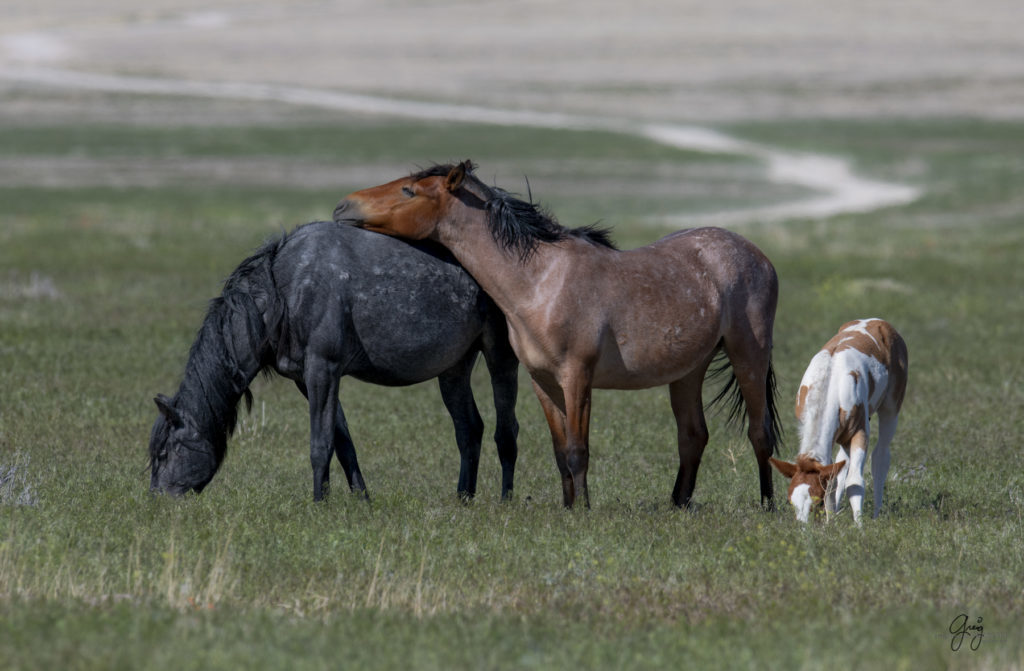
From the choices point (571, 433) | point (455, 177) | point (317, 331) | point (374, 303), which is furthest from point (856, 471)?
point (317, 331)

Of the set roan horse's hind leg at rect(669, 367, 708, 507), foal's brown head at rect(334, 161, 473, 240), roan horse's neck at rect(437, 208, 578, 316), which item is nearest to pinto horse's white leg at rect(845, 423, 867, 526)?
roan horse's hind leg at rect(669, 367, 708, 507)

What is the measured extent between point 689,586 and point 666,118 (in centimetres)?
7741

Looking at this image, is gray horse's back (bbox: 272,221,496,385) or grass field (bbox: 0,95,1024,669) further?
gray horse's back (bbox: 272,221,496,385)

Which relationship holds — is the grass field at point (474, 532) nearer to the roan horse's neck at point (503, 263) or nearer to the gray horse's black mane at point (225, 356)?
the gray horse's black mane at point (225, 356)

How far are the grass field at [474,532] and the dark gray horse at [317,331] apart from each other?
0.46 meters

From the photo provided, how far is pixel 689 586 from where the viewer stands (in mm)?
7574

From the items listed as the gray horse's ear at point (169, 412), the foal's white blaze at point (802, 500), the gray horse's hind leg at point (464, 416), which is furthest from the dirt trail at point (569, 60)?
the gray horse's ear at point (169, 412)

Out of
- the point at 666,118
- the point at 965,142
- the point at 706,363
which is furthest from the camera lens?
the point at 666,118

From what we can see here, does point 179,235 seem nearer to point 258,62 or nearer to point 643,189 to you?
point 643,189

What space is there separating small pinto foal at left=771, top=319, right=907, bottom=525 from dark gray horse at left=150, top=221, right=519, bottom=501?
2508 millimetres

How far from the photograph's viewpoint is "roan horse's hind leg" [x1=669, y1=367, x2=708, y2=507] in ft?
33.9

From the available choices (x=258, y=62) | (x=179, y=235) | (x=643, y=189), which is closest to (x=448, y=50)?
(x=258, y=62)
